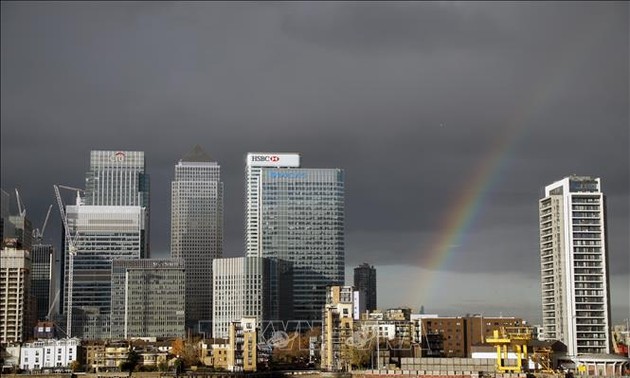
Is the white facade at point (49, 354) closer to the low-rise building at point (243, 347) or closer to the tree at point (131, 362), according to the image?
the tree at point (131, 362)

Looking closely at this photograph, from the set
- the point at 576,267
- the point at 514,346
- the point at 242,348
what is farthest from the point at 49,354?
the point at 576,267

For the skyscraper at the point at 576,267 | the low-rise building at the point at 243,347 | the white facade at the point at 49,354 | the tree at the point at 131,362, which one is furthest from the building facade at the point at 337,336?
the white facade at the point at 49,354

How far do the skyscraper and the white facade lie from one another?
8629 cm

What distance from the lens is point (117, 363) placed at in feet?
593

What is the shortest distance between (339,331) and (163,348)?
43.2 metres

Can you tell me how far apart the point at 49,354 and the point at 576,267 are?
9578 centimetres

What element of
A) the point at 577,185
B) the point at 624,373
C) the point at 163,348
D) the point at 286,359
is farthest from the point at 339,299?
the point at 624,373

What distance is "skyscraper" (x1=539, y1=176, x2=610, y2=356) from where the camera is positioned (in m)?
174

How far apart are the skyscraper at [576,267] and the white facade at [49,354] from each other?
283 feet

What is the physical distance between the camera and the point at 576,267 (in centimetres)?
17800

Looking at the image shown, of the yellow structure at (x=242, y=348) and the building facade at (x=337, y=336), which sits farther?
the yellow structure at (x=242, y=348)

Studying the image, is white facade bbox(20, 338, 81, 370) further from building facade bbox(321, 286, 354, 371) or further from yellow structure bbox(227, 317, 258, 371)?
building facade bbox(321, 286, 354, 371)

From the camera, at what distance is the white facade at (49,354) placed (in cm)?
18600

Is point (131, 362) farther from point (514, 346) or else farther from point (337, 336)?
point (514, 346)
